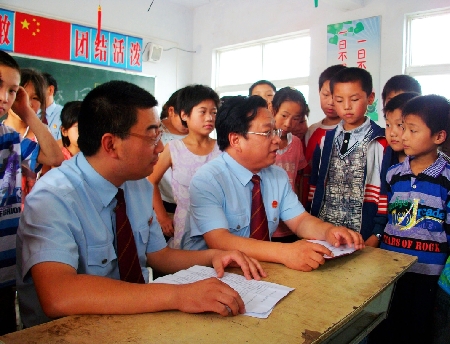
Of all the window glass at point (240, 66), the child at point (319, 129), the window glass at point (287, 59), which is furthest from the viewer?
the window glass at point (240, 66)

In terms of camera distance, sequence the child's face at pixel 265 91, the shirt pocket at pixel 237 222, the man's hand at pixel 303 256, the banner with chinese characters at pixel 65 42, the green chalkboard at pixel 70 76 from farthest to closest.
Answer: the green chalkboard at pixel 70 76
the banner with chinese characters at pixel 65 42
the child's face at pixel 265 91
the shirt pocket at pixel 237 222
the man's hand at pixel 303 256

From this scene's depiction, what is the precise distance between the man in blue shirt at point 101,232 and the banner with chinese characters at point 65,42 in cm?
431

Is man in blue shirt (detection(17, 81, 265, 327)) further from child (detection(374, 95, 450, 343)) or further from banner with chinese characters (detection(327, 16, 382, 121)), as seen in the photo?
banner with chinese characters (detection(327, 16, 382, 121))

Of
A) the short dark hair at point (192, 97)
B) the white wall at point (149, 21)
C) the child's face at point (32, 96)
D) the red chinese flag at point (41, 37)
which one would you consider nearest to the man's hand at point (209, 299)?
the short dark hair at point (192, 97)

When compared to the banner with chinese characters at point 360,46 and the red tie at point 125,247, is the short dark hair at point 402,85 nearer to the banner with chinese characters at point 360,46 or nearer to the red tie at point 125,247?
the banner with chinese characters at point 360,46

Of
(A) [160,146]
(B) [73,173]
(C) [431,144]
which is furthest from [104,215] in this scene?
(C) [431,144]

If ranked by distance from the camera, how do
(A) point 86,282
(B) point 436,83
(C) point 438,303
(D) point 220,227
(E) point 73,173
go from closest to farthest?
(A) point 86,282 → (E) point 73,173 → (D) point 220,227 → (C) point 438,303 → (B) point 436,83

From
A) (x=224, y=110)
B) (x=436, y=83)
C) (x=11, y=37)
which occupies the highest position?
(x=11, y=37)

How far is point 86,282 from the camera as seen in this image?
35.5 inches

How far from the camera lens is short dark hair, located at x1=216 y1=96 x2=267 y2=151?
5.60ft

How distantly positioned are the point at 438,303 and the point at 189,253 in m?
1.15

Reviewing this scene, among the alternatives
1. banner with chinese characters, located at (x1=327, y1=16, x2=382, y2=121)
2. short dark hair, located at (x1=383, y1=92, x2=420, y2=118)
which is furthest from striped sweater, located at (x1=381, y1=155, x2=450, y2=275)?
banner with chinese characters, located at (x1=327, y1=16, x2=382, y2=121)

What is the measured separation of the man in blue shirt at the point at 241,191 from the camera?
1.49 metres

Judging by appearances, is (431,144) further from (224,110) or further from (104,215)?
(104,215)
